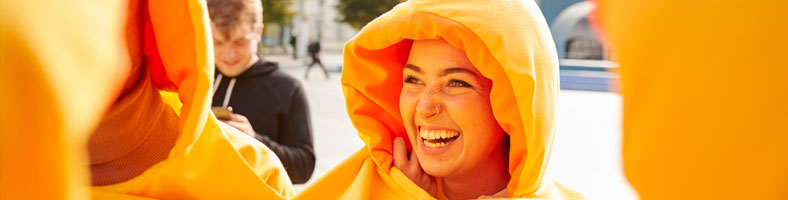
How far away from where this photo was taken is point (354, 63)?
2.37 meters

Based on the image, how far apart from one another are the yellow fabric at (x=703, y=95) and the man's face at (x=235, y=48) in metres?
2.52

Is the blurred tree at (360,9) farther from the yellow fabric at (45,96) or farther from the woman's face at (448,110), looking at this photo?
the yellow fabric at (45,96)

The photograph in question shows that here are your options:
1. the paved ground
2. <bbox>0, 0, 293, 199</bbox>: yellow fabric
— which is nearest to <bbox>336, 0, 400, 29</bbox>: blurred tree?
the paved ground

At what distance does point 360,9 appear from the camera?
3244 cm

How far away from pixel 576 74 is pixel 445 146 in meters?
14.5

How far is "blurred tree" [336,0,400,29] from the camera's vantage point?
31.9 m

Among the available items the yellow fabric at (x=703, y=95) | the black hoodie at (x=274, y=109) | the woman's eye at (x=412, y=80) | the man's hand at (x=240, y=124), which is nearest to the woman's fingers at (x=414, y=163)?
the woman's eye at (x=412, y=80)

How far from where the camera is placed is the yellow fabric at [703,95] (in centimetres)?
67

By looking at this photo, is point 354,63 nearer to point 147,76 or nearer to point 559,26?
point 147,76

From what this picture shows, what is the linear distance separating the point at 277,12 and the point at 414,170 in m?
28.8

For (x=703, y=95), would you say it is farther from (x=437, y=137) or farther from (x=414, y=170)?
(x=414, y=170)

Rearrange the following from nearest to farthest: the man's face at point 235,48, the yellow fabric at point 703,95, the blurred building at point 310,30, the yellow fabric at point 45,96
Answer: the yellow fabric at point 703,95
the yellow fabric at point 45,96
the man's face at point 235,48
the blurred building at point 310,30

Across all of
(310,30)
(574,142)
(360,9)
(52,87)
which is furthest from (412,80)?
(310,30)

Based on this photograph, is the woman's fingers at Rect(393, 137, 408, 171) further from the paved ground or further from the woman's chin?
the paved ground
